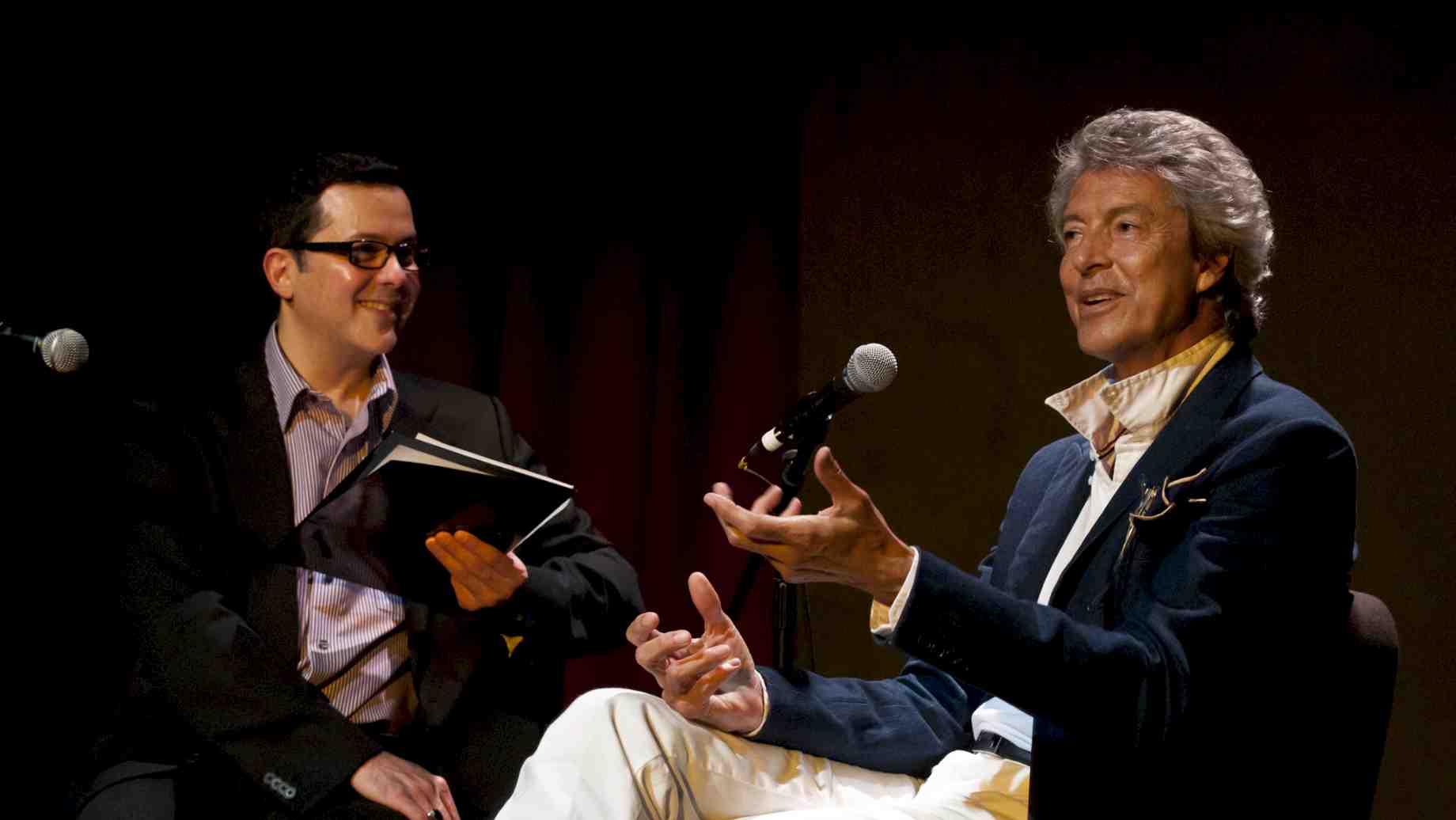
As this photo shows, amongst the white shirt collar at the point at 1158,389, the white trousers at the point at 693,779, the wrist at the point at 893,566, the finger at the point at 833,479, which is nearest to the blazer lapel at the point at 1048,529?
the white shirt collar at the point at 1158,389

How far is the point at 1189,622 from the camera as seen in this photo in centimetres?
146

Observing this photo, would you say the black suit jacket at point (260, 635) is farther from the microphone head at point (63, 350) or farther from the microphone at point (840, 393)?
the microphone at point (840, 393)

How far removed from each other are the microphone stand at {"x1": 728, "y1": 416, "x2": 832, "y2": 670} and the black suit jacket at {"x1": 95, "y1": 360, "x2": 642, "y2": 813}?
41 centimetres

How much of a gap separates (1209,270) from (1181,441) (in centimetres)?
30

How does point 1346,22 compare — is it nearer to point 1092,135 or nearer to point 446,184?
point 1092,135

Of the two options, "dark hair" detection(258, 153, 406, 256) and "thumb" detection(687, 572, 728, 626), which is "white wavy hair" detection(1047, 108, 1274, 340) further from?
"dark hair" detection(258, 153, 406, 256)

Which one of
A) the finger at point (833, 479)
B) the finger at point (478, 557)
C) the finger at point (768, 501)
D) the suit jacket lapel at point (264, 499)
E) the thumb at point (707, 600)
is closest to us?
the finger at point (833, 479)

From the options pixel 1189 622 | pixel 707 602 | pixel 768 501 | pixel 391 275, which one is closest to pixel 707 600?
pixel 707 602

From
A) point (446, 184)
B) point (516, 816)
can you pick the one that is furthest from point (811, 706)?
point (446, 184)

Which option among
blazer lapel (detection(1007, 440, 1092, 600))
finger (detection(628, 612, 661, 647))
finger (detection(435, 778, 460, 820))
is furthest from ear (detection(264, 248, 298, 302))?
blazer lapel (detection(1007, 440, 1092, 600))

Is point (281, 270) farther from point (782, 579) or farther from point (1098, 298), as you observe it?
point (1098, 298)

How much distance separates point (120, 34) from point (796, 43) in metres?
1.69

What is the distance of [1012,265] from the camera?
3369 mm

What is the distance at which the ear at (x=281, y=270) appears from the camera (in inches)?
96.3
